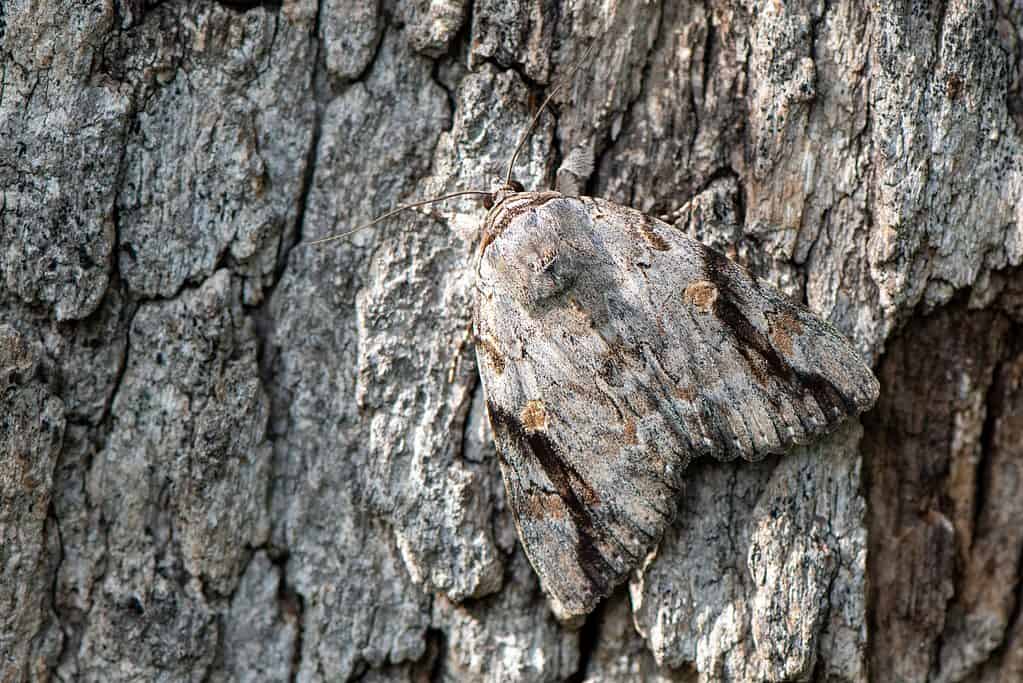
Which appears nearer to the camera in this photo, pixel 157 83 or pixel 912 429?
pixel 157 83

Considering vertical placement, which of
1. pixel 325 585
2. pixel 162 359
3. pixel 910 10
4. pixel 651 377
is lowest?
pixel 325 585

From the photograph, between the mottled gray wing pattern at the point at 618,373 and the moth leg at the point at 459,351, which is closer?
the mottled gray wing pattern at the point at 618,373

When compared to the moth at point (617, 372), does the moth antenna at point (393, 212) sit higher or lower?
Answer: higher

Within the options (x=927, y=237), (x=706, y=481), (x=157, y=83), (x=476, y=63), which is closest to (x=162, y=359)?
(x=157, y=83)

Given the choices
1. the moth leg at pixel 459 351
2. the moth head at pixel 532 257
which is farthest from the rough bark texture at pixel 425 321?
the moth head at pixel 532 257

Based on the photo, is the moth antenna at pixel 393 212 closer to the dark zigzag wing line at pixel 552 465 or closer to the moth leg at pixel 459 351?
the moth leg at pixel 459 351

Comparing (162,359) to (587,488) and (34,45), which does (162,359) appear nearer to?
(34,45)

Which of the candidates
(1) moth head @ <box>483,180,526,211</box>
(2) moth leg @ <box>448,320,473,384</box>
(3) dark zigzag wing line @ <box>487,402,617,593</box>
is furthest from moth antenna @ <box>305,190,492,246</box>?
(3) dark zigzag wing line @ <box>487,402,617,593</box>
